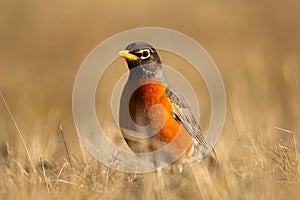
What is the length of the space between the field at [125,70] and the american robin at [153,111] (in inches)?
19.8

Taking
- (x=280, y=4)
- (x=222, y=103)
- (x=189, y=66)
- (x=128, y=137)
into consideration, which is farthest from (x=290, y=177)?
(x=280, y=4)

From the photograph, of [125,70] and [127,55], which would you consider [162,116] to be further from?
[125,70]

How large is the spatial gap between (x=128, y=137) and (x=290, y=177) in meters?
2.06

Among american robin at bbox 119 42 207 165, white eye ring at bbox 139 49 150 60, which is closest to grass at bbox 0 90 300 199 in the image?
american robin at bbox 119 42 207 165

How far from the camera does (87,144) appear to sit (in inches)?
367

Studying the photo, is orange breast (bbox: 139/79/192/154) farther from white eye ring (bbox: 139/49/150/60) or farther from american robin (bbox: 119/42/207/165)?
white eye ring (bbox: 139/49/150/60)

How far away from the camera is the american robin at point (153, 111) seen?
884cm

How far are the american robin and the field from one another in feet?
1.65

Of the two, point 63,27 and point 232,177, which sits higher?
point 232,177

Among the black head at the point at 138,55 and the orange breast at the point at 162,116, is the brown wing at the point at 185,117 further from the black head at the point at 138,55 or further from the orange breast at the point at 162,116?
the black head at the point at 138,55

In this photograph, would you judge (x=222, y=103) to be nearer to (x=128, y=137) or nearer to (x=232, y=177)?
(x=128, y=137)

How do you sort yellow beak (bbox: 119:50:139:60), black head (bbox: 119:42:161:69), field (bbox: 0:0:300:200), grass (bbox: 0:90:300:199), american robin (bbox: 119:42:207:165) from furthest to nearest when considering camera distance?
black head (bbox: 119:42:161:69) → yellow beak (bbox: 119:50:139:60) → american robin (bbox: 119:42:207:165) → field (bbox: 0:0:300:200) → grass (bbox: 0:90:300:199)

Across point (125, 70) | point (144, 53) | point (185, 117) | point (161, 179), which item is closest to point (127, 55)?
point (144, 53)

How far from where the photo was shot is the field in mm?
7453
